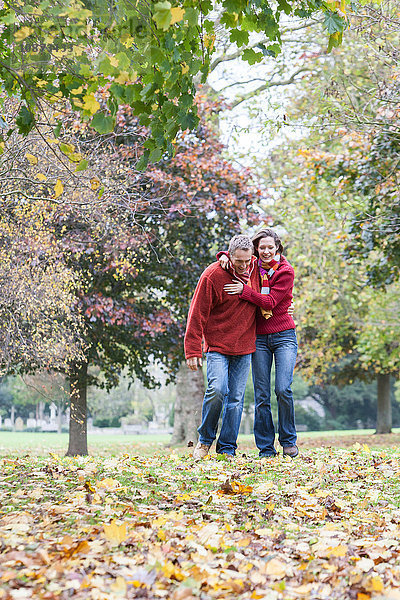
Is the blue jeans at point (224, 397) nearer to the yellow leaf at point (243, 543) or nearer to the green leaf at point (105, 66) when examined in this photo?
the yellow leaf at point (243, 543)

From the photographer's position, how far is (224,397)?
602 cm

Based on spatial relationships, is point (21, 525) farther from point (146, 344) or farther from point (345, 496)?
point (146, 344)

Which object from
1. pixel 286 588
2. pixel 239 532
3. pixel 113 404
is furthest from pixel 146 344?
pixel 113 404

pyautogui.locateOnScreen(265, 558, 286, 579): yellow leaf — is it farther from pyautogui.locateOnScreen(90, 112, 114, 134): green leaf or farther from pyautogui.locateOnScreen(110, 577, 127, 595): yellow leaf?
pyautogui.locateOnScreen(90, 112, 114, 134): green leaf

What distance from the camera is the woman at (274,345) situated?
19.9 feet

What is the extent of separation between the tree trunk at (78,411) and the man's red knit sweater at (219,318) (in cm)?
611

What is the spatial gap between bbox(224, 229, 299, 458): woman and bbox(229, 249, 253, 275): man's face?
0.12 metres

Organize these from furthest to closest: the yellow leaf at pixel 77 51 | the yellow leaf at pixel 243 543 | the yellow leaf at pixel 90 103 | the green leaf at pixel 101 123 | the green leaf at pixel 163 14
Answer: the yellow leaf at pixel 77 51
the green leaf at pixel 101 123
the yellow leaf at pixel 90 103
the green leaf at pixel 163 14
the yellow leaf at pixel 243 543

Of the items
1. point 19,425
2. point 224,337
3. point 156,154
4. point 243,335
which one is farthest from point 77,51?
point 19,425

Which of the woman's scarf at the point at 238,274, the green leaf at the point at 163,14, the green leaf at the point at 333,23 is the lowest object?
the woman's scarf at the point at 238,274

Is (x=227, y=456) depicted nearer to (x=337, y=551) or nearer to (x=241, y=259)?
(x=241, y=259)

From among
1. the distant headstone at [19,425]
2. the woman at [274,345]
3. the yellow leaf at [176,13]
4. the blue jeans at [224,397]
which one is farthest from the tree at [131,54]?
the distant headstone at [19,425]

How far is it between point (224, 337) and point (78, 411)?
660 centimetres

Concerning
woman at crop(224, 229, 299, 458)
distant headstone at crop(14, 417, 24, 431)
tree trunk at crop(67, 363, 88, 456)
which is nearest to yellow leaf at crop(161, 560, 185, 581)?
woman at crop(224, 229, 299, 458)
